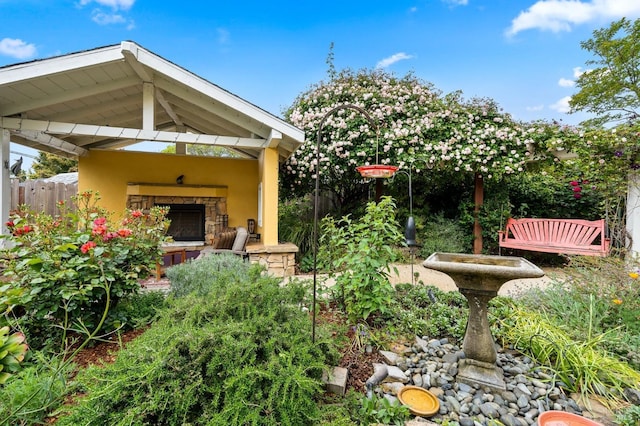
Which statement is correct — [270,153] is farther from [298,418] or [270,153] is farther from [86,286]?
[298,418]

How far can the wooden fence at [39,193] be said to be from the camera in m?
6.22

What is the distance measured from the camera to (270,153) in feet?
16.8

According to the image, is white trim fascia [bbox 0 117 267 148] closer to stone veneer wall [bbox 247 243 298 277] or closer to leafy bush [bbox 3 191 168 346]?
leafy bush [bbox 3 191 168 346]

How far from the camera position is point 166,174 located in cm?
653

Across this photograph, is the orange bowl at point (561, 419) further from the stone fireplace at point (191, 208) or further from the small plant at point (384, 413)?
the stone fireplace at point (191, 208)

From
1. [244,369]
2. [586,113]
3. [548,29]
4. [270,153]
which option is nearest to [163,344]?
[244,369]

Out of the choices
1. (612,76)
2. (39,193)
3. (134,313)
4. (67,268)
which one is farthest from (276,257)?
(612,76)

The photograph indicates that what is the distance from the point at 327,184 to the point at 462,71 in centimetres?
452

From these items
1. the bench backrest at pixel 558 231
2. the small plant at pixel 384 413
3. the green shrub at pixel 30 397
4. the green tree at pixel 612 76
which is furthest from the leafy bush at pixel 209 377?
the green tree at pixel 612 76

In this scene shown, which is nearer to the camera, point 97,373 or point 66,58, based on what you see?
point 97,373

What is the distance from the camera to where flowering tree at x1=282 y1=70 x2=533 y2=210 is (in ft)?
19.5

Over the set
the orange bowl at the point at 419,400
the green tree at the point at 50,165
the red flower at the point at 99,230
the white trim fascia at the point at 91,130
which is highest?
the green tree at the point at 50,165

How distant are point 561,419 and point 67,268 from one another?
365 cm

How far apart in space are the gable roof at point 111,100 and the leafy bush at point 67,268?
2232 millimetres
